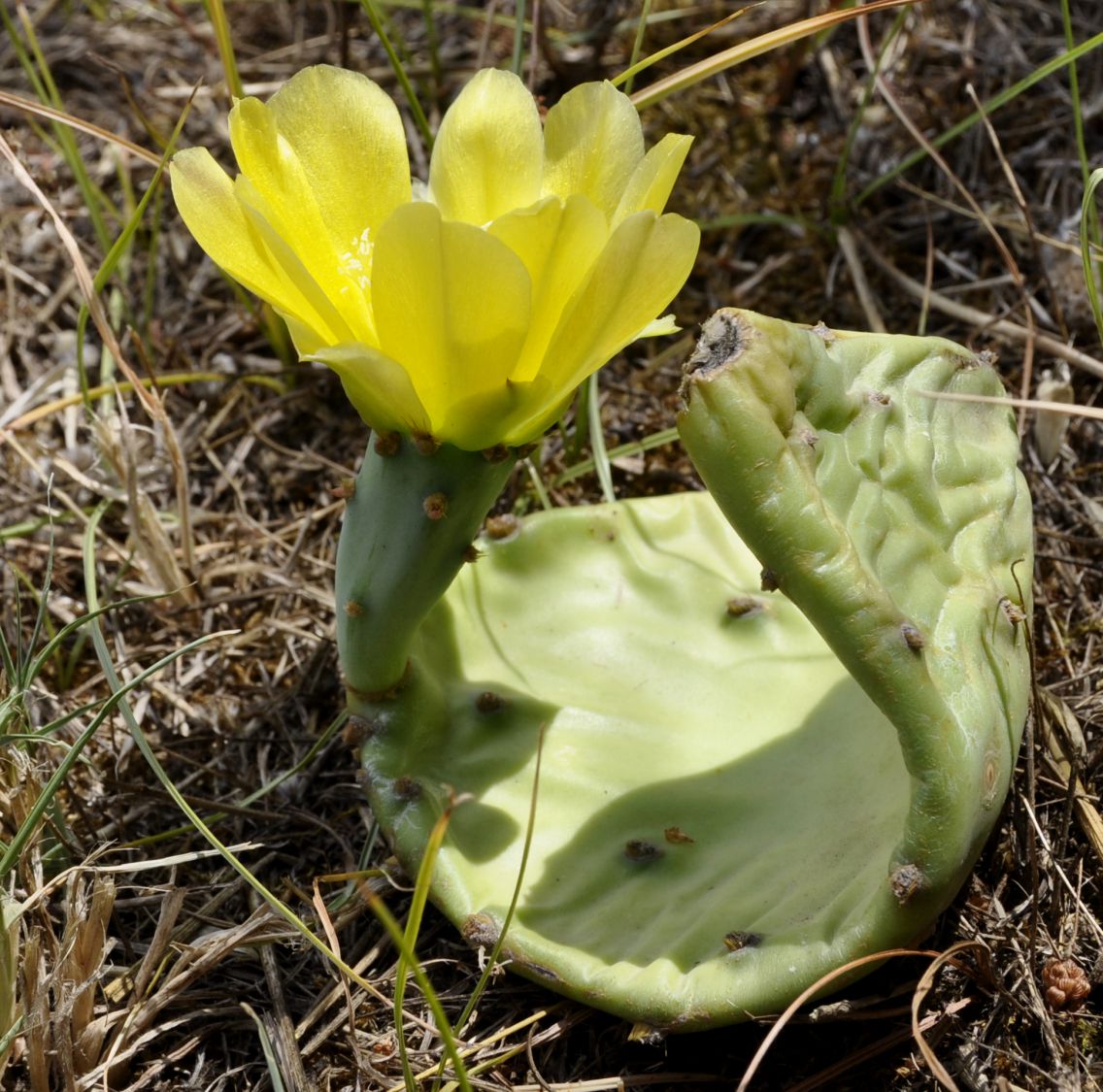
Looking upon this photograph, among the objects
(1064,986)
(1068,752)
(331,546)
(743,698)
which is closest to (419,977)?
(743,698)

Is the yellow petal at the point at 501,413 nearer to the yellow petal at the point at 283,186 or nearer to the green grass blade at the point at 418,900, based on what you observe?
the yellow petal at the point at 283,186

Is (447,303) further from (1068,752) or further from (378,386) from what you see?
(1068,752)

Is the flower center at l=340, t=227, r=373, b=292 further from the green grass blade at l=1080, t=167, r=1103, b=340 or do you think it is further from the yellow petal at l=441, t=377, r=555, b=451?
the green grass blade at l=1080, t=167, r=1103, b=340

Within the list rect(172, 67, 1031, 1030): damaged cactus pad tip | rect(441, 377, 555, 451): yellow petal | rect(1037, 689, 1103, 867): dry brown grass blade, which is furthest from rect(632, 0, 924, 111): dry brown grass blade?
rect(1037, 689, 1103, 867): dry brown grass blade

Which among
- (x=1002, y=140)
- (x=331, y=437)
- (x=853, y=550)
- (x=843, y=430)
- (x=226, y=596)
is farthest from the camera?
(x=1002, y=140)

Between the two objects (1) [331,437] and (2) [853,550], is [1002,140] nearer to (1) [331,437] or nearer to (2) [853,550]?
(1) [331,437]

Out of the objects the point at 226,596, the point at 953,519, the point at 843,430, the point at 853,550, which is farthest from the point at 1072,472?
the point at 226,596
